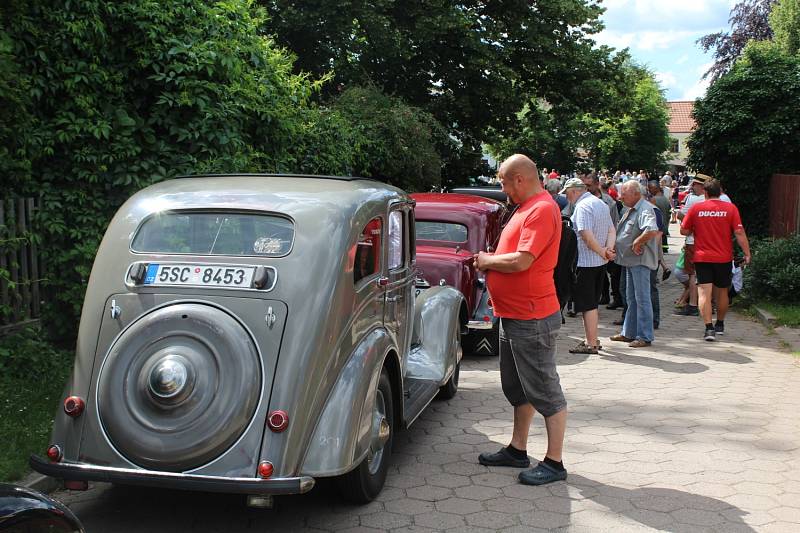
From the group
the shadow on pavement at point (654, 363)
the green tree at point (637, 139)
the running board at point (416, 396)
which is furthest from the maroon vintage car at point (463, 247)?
the green tree at point (637, 139)

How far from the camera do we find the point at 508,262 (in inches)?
194

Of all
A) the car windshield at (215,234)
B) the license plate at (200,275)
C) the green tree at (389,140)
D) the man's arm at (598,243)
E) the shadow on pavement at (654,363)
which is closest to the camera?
the license plate at (200,275)

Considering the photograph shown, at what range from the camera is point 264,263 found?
4.29 meters

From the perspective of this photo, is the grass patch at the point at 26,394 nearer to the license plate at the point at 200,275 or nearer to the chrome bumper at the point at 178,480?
the chrome bumper at the point at 178,480

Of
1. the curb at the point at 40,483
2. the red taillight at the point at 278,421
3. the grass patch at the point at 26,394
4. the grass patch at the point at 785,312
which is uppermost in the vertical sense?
the red taillight at the point at 278,421

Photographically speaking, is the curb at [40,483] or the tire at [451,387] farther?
the tire at [451,387]

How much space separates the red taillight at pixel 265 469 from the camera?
3797 mm

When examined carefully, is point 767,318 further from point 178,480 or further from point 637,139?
point 637,139

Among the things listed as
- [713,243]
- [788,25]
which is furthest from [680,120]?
[713,243]

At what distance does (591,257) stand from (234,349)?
230 inches

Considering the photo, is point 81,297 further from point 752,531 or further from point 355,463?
point 752,531

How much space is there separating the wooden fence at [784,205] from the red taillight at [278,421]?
38.4 ft

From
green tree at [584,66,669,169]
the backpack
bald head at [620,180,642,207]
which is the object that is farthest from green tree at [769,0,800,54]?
the backpack

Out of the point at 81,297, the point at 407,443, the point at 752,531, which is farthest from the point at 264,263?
the point at 81,297
